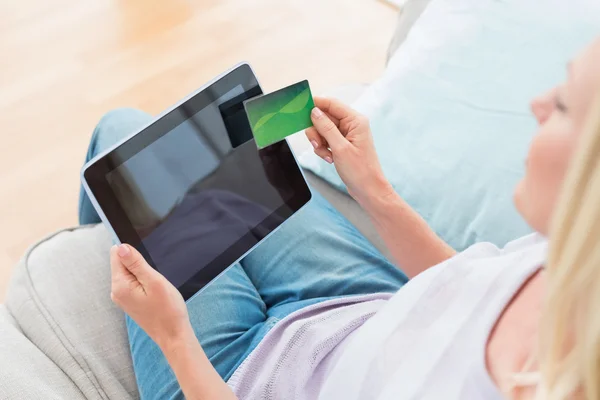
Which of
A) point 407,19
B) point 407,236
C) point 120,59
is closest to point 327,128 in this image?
point 407,236

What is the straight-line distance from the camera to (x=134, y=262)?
736 millimetres

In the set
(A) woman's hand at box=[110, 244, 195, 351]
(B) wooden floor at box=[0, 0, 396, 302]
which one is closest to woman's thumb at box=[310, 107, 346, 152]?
(A) woman's hand at box=[110, 244, 195, 351]

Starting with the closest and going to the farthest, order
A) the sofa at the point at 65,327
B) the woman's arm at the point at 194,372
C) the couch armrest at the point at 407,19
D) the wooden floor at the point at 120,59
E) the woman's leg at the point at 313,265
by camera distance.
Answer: the woman's arm at the point at 194,372, the sofa at the point at 65,327, the woman's leg at the point at 313,265, the couch armrest at the point at 407,19, the wooden floor at the point at 120,59

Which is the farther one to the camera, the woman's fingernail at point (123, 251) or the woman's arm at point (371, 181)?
the woman's arm at point (371, 181)

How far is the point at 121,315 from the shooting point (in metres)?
0.95

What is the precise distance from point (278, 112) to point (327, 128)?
0.09 metres

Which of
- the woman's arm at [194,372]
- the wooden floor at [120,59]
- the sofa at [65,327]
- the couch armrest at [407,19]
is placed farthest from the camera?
the wooden floor at [120,59]

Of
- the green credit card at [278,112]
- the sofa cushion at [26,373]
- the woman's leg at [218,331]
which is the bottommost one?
the woman's leg at [218,331]

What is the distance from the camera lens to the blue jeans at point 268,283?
882 mm

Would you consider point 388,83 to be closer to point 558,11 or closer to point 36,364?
point 558,11

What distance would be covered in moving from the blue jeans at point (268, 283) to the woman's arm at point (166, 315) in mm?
126

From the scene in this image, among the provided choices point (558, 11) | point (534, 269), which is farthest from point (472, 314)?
point (558, 11)

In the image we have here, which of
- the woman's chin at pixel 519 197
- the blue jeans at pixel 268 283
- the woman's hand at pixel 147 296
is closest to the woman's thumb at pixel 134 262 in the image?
the woman's hand at pixel 147 296

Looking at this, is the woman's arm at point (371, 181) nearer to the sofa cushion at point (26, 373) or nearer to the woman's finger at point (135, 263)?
the woman's finger at point (135, 263)
